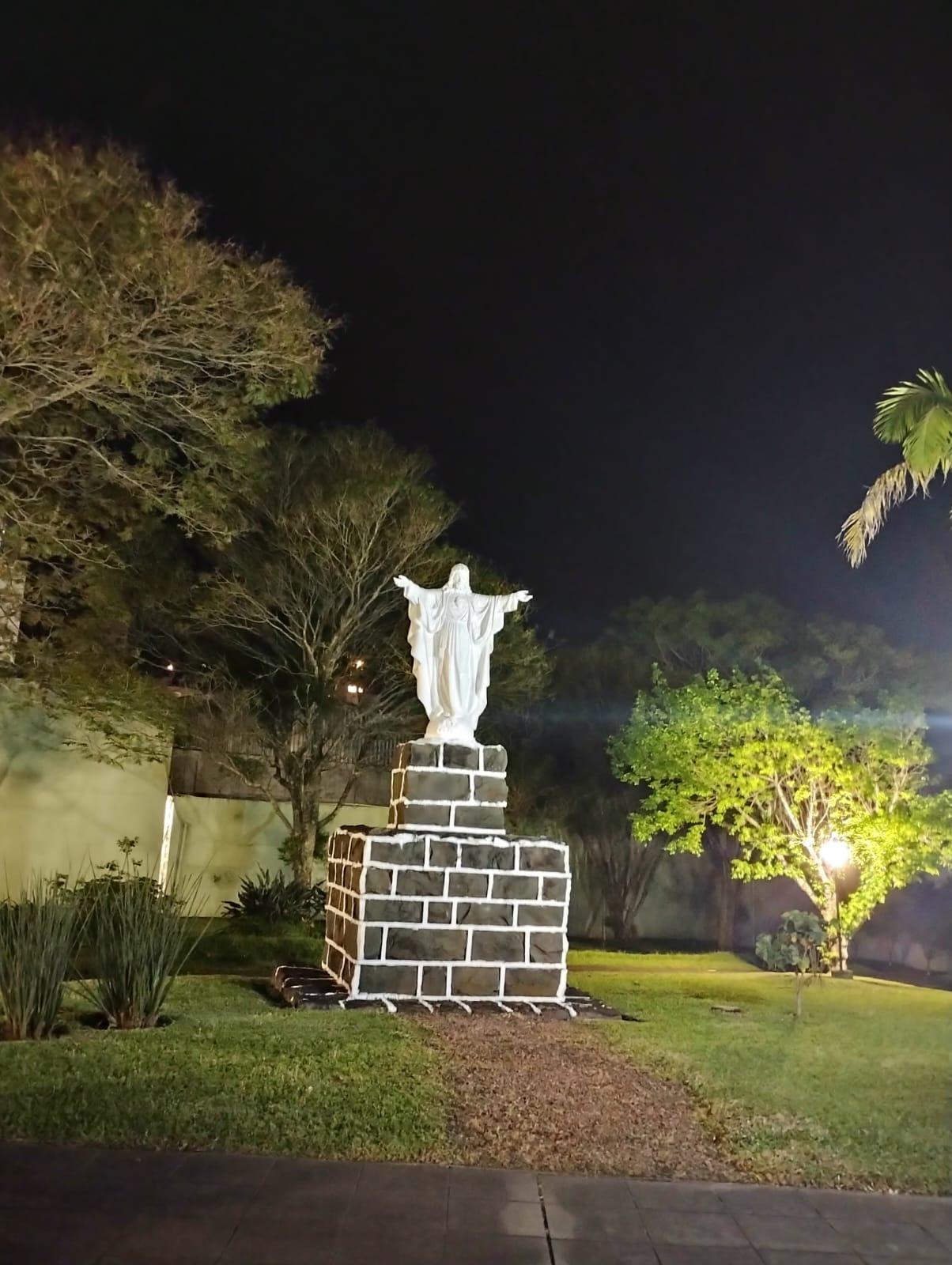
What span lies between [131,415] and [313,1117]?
21.0 ft

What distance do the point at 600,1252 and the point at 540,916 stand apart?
5646 millimetres

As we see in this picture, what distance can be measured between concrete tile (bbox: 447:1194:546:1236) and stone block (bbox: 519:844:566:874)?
525 centimetres

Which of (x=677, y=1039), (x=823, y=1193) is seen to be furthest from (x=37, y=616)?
(x=823, y=1193)

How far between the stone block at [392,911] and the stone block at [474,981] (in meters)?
0.55

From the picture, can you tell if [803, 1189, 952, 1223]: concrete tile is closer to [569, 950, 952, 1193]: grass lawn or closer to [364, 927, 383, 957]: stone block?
[569, 950, 952, 1193]: grass lawn

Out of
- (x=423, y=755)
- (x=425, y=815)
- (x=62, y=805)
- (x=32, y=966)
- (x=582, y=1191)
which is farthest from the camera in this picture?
(x=62, y=805)

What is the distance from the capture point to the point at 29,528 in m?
10.1

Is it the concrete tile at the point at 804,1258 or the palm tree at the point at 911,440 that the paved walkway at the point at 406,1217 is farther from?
the palm tree at the point at 911,440

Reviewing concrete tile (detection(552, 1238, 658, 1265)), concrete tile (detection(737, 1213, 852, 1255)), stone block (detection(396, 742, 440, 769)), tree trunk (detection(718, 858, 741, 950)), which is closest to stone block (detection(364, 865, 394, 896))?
stone block (detection(396, 742, 440, 769))

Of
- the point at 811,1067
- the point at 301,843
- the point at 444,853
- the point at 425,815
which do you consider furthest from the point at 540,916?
the point at 301,843

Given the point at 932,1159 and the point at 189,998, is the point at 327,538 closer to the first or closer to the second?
the point at 189,998

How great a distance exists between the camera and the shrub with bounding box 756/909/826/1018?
1148 centimetres

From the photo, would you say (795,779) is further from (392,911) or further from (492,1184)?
(492,1184)

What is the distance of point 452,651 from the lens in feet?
34.6
